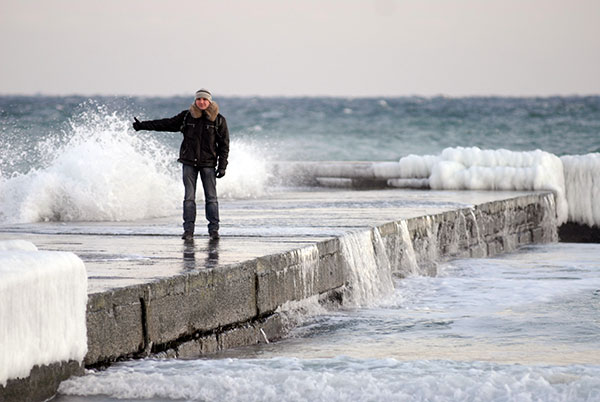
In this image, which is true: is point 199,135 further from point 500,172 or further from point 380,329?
point 500,172

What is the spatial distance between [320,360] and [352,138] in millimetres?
40551

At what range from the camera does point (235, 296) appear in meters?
7.62

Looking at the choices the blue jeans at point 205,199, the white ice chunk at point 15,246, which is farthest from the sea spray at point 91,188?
the white ice chunk at point 15,246

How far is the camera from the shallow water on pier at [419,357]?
5926mm

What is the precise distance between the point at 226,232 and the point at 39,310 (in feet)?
14.4

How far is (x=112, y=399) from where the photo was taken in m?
5.84

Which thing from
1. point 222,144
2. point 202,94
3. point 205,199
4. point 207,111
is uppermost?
point 202,94

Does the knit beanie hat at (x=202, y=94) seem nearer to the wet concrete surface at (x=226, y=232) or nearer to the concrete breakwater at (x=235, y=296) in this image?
the wet concrete surface at (x=226, y=232)

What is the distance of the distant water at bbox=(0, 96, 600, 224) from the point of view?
39.0ft

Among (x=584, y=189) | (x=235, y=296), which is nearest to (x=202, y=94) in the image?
(x=235, y=296)

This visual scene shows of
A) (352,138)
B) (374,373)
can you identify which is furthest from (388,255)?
(352,138)

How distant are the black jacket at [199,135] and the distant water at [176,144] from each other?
8.14 feet

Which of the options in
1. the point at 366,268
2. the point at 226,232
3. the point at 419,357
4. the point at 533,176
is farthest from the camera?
the point at 533,176

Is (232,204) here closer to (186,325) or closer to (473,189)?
(473,189)
